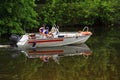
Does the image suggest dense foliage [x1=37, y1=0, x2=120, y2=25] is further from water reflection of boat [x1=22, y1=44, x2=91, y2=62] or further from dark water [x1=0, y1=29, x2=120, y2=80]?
water reflection of boat [x1=22, y1=44, x2=91, y2=62]

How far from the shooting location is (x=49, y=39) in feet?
122

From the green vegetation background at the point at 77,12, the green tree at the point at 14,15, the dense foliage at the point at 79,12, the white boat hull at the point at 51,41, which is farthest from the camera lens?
the dense foliage at the point at 79,12

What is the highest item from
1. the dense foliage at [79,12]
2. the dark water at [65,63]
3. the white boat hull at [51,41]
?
the dark water at [65,63]

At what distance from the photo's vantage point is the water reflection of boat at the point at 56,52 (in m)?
33.0

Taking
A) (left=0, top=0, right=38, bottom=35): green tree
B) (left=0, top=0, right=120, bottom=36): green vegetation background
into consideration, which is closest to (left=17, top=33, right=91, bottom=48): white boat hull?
(left=0, top=0, right=38, bottom=35): green tree

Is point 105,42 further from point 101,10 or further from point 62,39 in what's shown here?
point 101,10

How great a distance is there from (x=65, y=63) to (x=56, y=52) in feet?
16.5

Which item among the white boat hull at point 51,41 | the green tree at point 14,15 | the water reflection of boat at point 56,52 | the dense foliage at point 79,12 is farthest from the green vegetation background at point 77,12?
the water reflection of boat at point 56,52

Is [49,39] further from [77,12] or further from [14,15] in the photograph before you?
[77,12]

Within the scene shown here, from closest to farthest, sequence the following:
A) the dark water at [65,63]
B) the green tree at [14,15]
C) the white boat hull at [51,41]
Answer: the dark water at [65,63]
the white boat hull at [51,41]
the green tree at [14,15]

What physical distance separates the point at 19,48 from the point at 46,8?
16.8 metres

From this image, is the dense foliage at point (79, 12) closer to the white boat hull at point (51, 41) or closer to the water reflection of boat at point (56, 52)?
the white boat hull at point (51, 41)

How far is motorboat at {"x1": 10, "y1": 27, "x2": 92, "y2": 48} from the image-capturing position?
36.8 meters

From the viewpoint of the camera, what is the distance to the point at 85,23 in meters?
52.7
